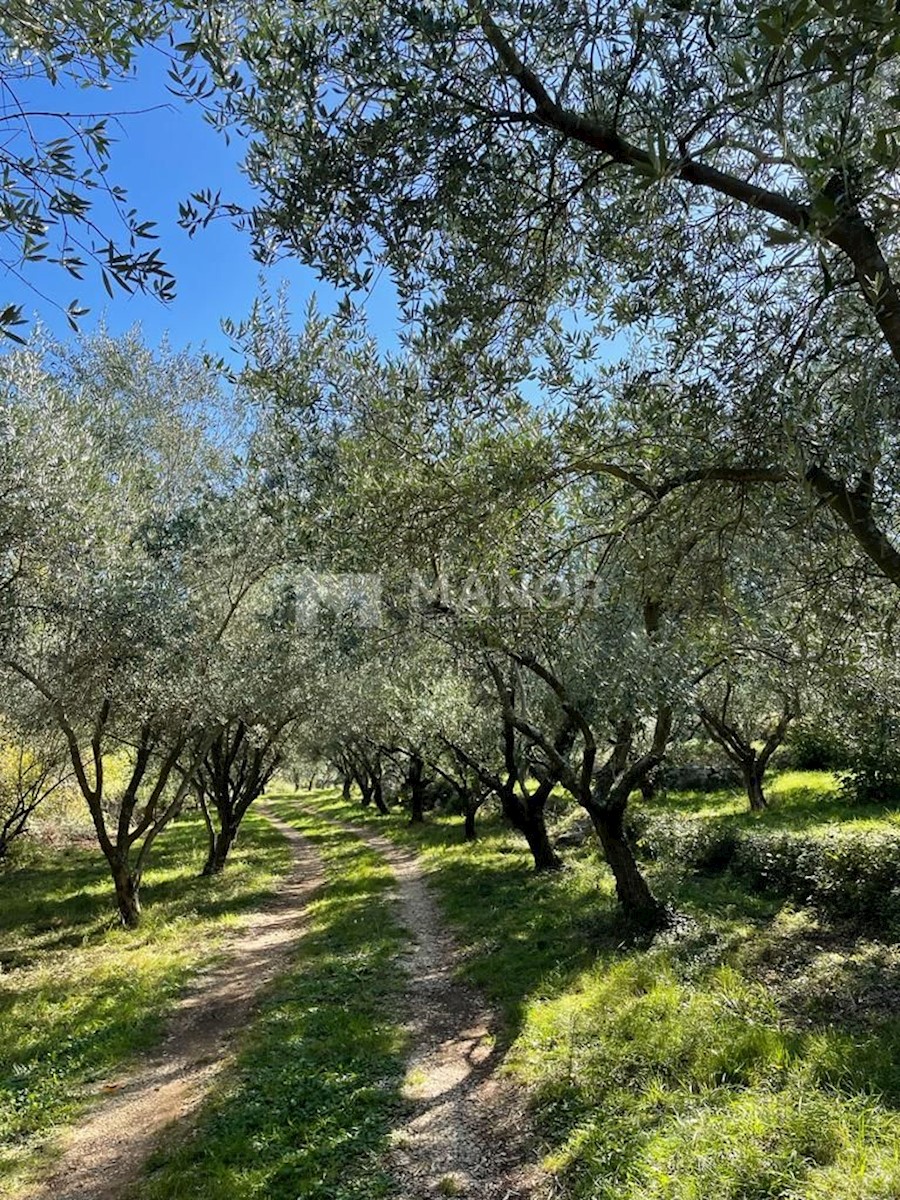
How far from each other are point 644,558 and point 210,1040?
29.8 ft

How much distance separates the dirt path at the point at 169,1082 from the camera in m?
6.93

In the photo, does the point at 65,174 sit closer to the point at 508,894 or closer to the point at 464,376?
the point at 464,376

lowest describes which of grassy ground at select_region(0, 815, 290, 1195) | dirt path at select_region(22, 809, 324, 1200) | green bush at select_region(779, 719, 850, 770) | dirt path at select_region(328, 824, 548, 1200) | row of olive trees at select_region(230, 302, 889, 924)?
dirt path at select_region(328, 824, 548, 1200)

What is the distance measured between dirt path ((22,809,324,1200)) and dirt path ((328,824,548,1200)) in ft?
8.34

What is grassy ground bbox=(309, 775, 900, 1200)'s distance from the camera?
555 centimetres

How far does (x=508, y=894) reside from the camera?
673 inches

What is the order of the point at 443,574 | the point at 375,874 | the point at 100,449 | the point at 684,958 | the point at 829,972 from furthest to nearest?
the point at 375,874
the point at 100,449
the point at 684,958
the point at 829,972
the point at 443,574

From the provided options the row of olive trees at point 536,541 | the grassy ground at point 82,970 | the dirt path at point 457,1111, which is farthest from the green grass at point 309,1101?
the row of olive trees at point 536,541

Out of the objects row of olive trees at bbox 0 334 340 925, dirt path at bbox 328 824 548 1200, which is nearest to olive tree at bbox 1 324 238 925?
row of olive trees at bbox 0 334 340 925

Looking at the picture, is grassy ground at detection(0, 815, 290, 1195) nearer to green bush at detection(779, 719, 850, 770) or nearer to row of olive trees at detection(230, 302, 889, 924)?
row of olive trees at detection(230, 302, 889, 924)


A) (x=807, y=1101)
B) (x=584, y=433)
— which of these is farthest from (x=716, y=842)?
(x=584, y=433)

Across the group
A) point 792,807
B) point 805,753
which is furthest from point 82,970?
point 805,753

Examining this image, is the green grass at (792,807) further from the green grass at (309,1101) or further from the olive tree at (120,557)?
the olive tree at (120,557)

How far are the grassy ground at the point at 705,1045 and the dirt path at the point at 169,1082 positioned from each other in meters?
3.78
